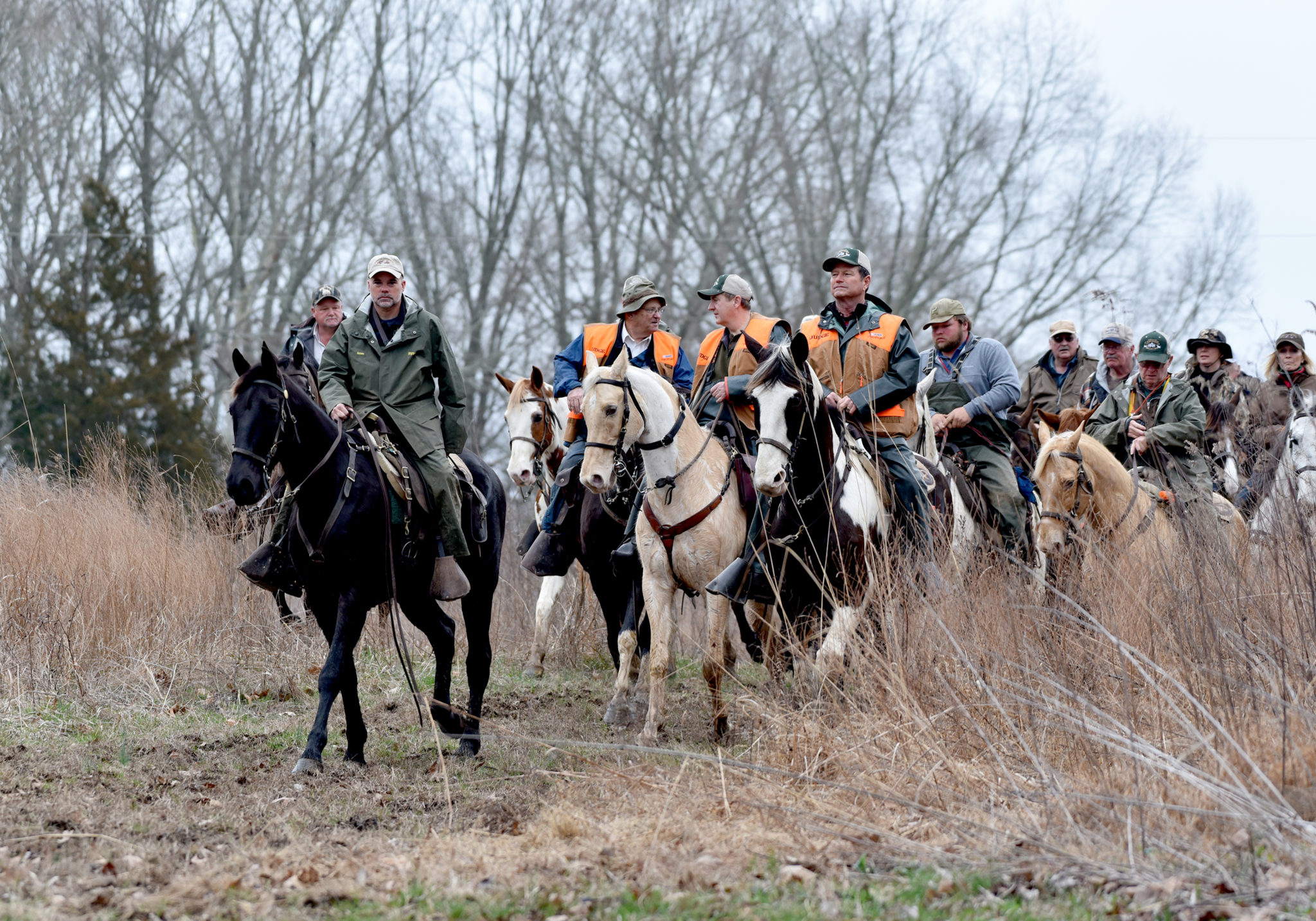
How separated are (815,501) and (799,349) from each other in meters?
0.93

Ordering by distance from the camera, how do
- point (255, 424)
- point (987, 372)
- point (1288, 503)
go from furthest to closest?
1. point (987, 372)
2. point (255, 424)
3. point (1288, 503)

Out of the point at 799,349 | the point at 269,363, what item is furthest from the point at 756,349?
the point at 269,363

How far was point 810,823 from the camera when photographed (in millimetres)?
5754

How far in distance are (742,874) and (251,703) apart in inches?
238

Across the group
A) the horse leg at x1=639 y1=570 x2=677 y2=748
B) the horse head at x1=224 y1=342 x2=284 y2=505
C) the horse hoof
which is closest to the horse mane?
the horse leg at x1=639 y1=570 x2=677 y2=748

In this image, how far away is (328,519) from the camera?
7836 millimetres

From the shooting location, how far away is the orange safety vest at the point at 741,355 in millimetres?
9648

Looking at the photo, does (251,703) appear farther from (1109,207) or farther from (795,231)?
(1109,207)

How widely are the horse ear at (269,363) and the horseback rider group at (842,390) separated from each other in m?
0.68

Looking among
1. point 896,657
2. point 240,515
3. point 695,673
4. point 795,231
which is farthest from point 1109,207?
point 896,657

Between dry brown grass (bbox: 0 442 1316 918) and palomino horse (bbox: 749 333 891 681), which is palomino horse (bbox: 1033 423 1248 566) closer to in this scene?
palomino horse (bbox: 749 333 891 681)

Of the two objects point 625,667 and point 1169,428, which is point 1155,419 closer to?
point 1169,428

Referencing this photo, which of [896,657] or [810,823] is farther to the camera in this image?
[896,657]

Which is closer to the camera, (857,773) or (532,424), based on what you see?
(857,773)
